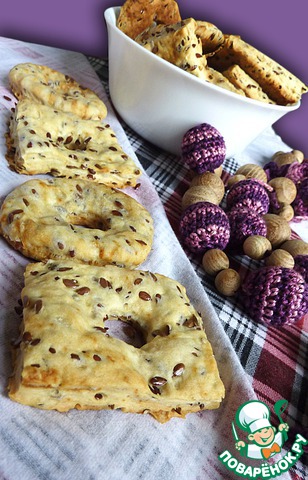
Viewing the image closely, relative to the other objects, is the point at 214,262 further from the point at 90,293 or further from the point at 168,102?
the point at 168,102

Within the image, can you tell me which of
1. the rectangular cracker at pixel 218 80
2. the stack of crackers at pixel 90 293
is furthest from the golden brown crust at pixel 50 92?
the rectangular cracker at pixel 218 80

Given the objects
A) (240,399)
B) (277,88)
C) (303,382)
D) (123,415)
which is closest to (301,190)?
(277,88)

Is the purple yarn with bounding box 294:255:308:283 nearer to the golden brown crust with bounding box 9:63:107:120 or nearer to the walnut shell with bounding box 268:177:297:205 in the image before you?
the walnut shell with bounding box 268:177:297:205

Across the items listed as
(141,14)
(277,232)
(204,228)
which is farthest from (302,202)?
(141,14)

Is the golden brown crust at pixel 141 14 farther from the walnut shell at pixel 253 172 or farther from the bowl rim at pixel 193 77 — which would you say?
the walnut shell at pixel 253 172

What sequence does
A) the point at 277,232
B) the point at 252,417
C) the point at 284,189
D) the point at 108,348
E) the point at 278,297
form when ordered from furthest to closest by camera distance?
the point at 284,189 → the point at 277,232 → the point at 278,297 → the point at 252,417 → the point at 108,348

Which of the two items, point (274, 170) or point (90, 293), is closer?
point (90, 293)
